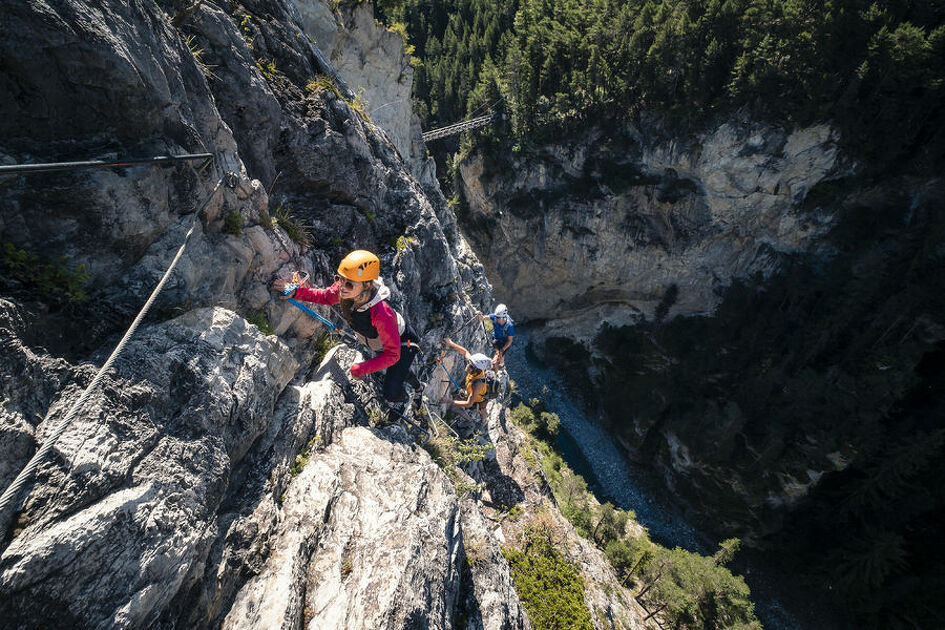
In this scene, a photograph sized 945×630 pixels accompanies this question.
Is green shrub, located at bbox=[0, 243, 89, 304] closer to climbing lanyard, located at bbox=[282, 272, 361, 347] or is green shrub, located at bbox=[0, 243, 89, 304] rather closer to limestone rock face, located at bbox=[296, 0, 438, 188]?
climbing lanyard, located at bbox=[282, 272, 361, 347]

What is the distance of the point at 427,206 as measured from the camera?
1054cm

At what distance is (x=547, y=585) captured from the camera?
7.27 m

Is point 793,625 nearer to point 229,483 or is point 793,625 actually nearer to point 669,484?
point 669,484

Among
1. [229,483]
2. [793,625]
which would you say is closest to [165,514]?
[229,483]

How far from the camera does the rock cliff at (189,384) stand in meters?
2.56

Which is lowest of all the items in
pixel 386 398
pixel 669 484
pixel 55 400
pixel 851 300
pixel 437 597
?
pixel 437 597

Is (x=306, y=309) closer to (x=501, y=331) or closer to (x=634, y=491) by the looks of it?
(x=501, y=331)

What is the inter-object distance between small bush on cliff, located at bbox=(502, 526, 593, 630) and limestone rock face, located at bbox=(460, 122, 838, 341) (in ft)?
81.9

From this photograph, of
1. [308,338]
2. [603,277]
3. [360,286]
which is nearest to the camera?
[360,286]

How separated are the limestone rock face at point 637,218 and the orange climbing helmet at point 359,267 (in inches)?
1022

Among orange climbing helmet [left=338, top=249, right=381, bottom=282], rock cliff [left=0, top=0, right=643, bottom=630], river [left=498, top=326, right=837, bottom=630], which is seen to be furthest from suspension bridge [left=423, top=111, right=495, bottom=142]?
orange climbing helmet [left=338, top=249, right=381, bottom=282]

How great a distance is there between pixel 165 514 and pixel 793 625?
31.3 m

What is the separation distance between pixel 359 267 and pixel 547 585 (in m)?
6.79

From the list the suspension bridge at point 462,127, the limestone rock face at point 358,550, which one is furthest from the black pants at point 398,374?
the suspension bridge at point 462,127
